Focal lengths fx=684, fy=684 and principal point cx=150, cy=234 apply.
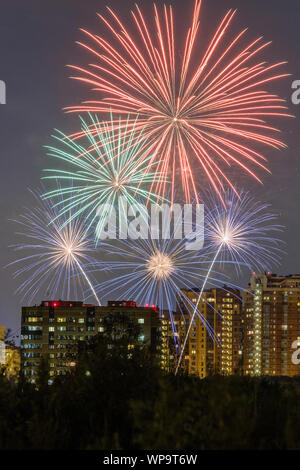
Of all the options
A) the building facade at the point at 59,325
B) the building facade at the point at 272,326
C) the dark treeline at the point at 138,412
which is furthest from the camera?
the building facade at the point at 272,326

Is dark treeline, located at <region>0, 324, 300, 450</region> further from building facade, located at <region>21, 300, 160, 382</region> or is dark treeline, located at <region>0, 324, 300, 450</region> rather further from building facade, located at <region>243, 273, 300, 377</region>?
building facade, located at <region>243, 273, 300, 377</region>

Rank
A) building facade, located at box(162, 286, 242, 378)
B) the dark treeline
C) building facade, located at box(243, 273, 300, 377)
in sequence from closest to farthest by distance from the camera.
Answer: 1. the dark treeline
2. building facade, located at box(243, 273, 300, 377)
3. building facade, located at box(162, 286, 242, 378)

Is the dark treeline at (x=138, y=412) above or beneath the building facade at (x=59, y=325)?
beneath

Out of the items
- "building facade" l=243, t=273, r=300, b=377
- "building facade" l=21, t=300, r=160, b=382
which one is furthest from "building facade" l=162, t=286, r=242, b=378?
"building facade" l=21, t=300, r=160, b=382

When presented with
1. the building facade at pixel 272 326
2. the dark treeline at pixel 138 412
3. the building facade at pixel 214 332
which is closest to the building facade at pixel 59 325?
the building facade at pixel 214 332

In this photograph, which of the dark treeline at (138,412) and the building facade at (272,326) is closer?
the dark treeline at (138,412)

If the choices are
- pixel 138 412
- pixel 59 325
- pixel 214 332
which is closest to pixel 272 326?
pixel 214 332

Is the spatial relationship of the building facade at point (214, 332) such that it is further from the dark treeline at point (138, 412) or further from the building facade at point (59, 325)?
the dark treeline at point (138, 412)
